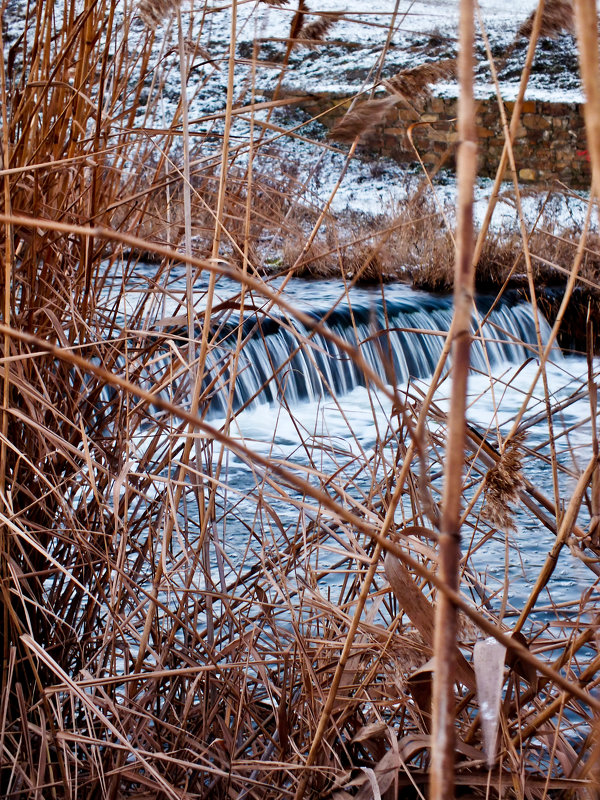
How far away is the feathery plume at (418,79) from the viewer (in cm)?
67

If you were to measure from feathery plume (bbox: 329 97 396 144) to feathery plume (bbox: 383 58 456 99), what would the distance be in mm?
75

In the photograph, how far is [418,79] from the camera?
690 millimetres

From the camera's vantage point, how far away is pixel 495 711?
1.31 ft

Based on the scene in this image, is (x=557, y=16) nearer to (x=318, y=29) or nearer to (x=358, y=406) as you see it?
(x=318, y=29)

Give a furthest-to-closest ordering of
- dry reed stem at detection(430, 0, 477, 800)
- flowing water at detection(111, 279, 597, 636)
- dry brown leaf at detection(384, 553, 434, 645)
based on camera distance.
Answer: flowing water at detection(111, 279, 597, 636)
dry brown leaf at detection(384, 553, 434, 645)
dry reed stem at detection(430, 0, 477, 800)

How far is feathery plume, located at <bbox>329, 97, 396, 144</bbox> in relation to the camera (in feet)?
1.93

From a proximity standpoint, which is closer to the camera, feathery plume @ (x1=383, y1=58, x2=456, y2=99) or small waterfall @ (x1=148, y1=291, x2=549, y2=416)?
feathery plume @ (x1=383, y1=58, x2=456, y2=99)

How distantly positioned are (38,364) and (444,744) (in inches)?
33.3

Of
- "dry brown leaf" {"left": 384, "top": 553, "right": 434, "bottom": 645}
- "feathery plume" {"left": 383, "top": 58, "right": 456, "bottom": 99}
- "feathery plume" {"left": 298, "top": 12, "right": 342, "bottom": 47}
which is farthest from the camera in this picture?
"feathery plume" {"left": 298, "top": 12, "right": 342, "bottom": 47}

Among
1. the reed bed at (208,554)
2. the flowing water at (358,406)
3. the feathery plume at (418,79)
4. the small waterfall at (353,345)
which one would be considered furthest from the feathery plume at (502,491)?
the small waterfall at (353,345)

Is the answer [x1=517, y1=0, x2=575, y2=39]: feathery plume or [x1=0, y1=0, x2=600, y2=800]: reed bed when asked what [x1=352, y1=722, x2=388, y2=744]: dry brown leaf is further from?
[x1=517, y1=0, x2=575, y2=39]: feathery plume

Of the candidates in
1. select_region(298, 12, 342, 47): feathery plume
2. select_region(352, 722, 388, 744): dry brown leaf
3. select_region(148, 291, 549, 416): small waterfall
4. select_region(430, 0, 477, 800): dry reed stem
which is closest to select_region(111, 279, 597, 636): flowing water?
select_region(148, 291, 549, 416): small waterfall

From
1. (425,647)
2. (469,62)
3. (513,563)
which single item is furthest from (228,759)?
(513,563)

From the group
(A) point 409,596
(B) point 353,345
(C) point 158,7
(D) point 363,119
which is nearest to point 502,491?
(A) point 409,596
